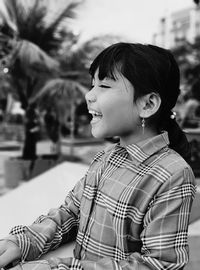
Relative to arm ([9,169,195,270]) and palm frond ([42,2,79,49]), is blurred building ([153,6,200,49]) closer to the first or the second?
palm frond ([42,2,79,49])

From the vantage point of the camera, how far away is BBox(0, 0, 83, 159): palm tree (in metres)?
5.47

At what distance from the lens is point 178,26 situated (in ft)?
178

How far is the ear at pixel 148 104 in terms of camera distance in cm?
91

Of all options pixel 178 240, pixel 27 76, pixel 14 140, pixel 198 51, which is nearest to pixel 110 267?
pixel 178 240

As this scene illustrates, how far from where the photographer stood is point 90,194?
3.15 ft

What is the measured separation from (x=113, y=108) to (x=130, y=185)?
0.20m

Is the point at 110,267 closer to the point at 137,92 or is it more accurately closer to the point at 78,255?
the point at 78,255

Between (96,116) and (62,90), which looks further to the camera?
(62,90)

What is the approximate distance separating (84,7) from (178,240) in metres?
5.50

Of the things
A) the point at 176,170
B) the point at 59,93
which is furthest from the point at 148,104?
the point at 59,93

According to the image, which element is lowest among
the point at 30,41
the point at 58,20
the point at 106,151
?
the point at 106,151

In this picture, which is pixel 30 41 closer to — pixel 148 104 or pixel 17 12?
pixel 17 12

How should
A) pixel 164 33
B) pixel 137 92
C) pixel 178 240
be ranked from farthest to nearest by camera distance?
pixel 164 33 < pixel 137 92 < pixel 178 240

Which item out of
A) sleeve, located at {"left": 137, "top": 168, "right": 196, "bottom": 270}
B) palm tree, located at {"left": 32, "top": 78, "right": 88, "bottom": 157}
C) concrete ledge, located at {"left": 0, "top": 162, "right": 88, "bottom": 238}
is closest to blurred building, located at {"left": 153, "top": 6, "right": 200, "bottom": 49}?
palm tree, located at {"left": 32, "top": 78, "right": 88, "bottom": 157}
